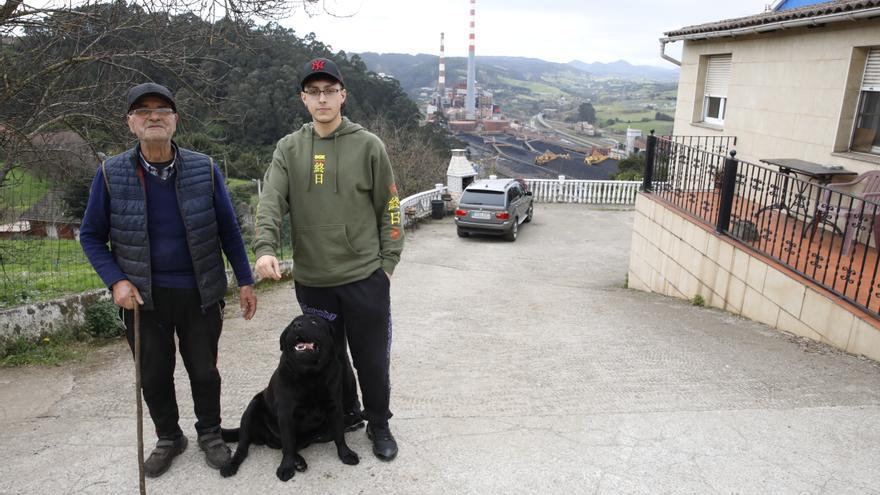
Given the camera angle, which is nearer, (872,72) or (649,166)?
(872,72)

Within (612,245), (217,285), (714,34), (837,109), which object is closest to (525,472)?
(217,285)

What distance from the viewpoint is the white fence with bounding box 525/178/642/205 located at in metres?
21.8

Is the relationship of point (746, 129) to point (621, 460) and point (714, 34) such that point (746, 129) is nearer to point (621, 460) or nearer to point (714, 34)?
point (714, 34)

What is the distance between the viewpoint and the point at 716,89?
11008 mm

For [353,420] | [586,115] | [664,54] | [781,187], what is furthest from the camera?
[586,115]

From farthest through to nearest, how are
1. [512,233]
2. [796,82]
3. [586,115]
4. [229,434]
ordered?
1. [586,115]
2. [512,233]
3. [796,82]
4. [229,434]

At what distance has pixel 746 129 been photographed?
9688 millimetres

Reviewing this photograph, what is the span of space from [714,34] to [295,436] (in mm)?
10410

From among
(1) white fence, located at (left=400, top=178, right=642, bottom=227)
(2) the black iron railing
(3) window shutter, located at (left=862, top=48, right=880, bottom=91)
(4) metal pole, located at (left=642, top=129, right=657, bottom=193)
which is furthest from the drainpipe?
(1) white fence, located at (left=400, top=178, right=642, bottom=227)

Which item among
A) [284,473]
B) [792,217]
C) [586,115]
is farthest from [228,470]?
[586,115]

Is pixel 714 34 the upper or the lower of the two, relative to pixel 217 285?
upper

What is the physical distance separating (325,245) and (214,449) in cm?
123

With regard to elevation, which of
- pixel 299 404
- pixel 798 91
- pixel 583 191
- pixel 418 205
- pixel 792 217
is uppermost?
pixel 798 91

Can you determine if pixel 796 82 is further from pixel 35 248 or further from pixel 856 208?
pixel 35 248
